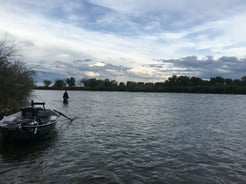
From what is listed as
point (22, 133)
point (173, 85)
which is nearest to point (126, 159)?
point (22, 133)

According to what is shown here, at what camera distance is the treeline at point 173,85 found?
484 feet

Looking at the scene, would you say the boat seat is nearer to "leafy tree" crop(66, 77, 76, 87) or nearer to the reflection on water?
the reflection on water

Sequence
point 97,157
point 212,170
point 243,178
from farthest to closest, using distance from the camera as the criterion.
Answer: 1. point 97,157
2. point 212,170
3. point 243,178

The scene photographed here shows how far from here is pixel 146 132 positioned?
2102 cm

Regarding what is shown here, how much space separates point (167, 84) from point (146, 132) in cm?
15401

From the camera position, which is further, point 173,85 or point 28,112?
point 173,85

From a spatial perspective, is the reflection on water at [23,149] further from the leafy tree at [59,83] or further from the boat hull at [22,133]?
the leafy tree at [59,83]

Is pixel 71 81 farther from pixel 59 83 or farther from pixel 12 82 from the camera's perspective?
pixel 12 82

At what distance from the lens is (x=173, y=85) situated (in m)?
170

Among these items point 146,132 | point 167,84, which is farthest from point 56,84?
point 146,132

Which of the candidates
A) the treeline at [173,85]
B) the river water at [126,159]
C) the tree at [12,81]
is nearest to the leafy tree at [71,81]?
the treeline at [173,85]

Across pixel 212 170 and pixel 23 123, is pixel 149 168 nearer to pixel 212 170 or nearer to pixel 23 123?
pixel 212 170

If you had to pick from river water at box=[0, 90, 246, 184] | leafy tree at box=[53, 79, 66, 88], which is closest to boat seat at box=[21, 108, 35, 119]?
river water at box=[0, 90, 246, 184]

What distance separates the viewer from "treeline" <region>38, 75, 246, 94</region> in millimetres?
147375
